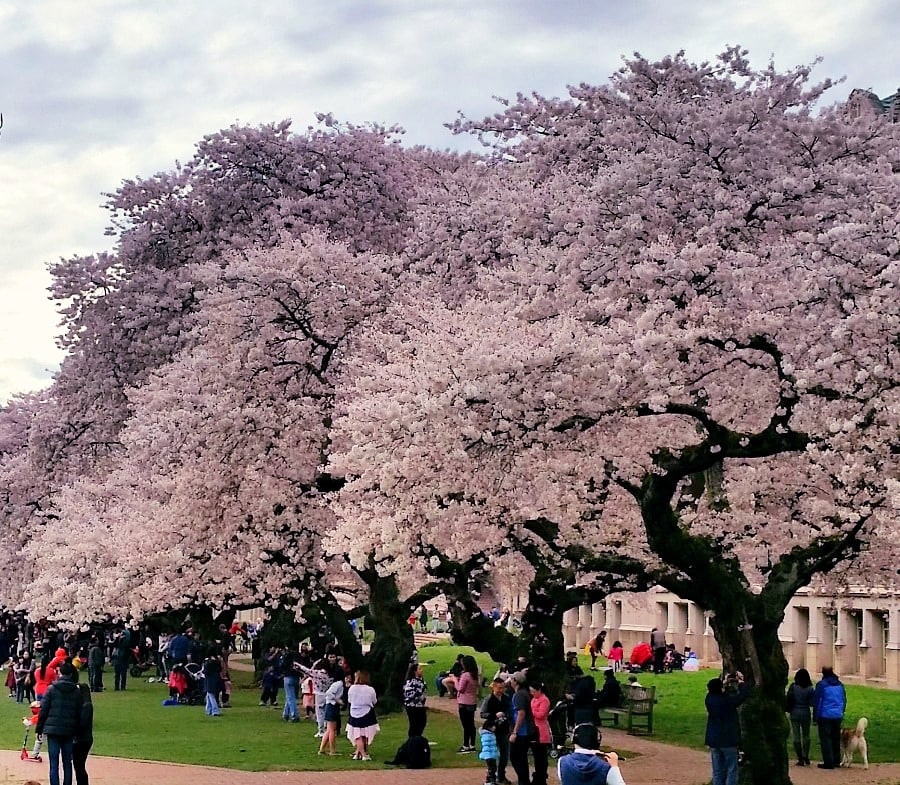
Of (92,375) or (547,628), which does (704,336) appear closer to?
(547,628)

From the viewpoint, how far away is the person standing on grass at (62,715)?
688 inches

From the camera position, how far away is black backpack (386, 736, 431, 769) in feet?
74.0

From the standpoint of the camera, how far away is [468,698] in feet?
80.7

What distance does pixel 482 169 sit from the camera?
3031cm

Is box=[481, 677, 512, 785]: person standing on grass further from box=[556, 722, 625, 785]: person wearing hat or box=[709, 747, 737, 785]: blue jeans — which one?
box=[556, 722, 625, 785]: person wearing hat

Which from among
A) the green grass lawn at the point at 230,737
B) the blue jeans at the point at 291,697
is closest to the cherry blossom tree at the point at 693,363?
the green grass lawn at the point at 230,737

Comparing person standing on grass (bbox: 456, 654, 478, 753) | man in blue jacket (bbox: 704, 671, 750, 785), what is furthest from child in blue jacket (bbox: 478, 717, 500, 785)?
person standing on grass (bbox: 456, 654, 478, 753)

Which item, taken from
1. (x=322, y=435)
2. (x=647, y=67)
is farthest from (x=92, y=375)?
(x=647, y=67)

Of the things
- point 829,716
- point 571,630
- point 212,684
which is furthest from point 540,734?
point 571,630

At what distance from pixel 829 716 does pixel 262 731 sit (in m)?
11.5

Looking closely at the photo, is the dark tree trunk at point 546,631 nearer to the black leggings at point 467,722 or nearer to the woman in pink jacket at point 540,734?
the black leggings at point 467,722

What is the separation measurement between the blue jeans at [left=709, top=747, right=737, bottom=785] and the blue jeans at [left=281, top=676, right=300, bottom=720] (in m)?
14.2

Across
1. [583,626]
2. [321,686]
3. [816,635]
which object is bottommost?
[321,686]

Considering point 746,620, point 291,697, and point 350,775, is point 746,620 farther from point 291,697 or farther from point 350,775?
point 291,697
